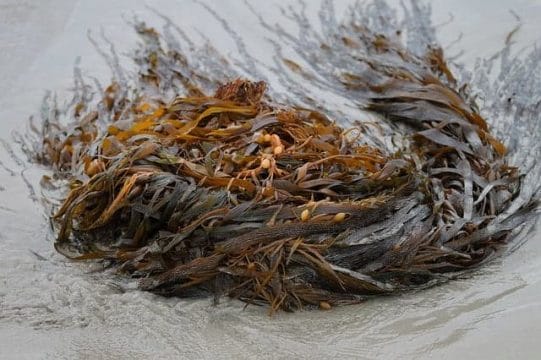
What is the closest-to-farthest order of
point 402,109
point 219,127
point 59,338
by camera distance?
point 59,338, point 219,127, point 402,109

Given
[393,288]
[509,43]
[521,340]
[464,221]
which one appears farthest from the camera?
[509,43]

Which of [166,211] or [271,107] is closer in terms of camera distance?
[166,211]

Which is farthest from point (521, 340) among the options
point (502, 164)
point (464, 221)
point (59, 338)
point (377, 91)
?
point (377, 91)

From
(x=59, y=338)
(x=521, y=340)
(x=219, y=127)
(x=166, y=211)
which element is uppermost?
(x=521, y=340)

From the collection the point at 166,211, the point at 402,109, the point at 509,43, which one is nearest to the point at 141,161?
the point at 166,211

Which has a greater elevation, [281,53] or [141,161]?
[281,53]

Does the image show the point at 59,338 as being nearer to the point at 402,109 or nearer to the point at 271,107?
the point at 271,107
